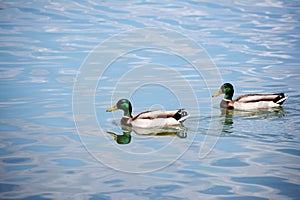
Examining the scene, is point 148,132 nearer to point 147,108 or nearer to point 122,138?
point 122,138

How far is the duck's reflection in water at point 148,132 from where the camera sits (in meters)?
12.6

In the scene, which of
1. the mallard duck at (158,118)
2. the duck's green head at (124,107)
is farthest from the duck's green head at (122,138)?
the duck's green head at (124,107)

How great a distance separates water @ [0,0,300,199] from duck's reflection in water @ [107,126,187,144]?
0.07m

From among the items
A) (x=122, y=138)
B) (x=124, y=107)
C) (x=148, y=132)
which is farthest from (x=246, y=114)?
(x=122, y=138)

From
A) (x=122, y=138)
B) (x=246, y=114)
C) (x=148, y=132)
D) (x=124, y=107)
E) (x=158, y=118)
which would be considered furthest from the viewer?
(x=246, y=114)

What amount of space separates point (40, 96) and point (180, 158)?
5.64 meters

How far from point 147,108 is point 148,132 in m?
1.54

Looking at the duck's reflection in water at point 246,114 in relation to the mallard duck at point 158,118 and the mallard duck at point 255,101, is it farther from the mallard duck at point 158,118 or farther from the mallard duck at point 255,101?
the mallard duck at point 158,118

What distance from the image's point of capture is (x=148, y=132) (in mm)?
13125

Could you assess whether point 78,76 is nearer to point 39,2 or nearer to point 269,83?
point 269,83

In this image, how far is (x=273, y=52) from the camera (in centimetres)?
2070

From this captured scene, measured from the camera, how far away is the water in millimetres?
9930

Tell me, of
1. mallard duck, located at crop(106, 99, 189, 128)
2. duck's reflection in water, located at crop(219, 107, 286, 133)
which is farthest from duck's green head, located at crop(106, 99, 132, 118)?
duck's reflection in water, located at crop(219, 107, 286, 133)

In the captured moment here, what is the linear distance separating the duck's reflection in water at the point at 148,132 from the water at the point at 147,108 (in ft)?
0.22
